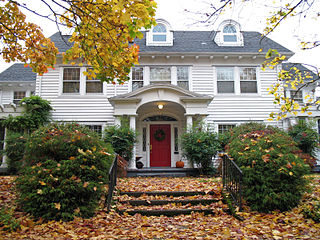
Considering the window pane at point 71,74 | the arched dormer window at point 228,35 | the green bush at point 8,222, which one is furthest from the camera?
the arched dormer window at point 228,35

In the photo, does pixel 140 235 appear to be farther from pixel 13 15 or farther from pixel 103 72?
pixel 13 15

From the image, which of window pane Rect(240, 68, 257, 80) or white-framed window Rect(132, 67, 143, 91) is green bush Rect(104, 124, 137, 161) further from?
window pane Rect(240, 68, 257, 80)

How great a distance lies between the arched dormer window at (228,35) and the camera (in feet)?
42.1

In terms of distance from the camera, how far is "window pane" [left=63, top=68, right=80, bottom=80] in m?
11.9

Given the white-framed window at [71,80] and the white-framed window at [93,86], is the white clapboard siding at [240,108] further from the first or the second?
the white-framed window at [71,80]

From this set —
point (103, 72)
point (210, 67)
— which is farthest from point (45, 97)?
point (210, 67)

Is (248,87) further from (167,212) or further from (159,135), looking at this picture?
(167,212)

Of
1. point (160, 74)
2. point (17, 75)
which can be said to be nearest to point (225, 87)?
point (160, 74)

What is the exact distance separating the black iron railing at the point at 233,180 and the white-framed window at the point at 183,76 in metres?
6.37

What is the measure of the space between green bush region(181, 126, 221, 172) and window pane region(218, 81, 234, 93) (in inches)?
125

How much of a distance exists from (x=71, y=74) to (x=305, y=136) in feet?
36.6

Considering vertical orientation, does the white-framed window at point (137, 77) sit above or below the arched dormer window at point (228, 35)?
below

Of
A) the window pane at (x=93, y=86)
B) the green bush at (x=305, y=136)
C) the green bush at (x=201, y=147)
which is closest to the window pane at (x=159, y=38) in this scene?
the window pane at (x=93, y=86)

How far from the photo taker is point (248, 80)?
12125 mm
